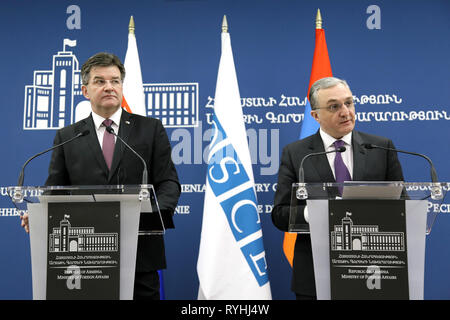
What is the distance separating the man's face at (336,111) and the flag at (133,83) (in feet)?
6.01

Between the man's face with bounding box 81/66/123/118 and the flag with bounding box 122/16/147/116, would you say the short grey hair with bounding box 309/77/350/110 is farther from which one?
the flag with bounding box 122/16/147/116

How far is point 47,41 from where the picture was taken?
4582 millimetres

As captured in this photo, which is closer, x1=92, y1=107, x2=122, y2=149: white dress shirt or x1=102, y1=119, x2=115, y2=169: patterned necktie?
x1=102, y1=119, x2=115, y2=169: patterned necktie

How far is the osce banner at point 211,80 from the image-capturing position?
13.7 ft

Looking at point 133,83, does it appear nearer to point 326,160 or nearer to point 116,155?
point 116,155

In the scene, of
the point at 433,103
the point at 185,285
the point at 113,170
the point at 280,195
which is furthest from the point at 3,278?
the point at 433,103

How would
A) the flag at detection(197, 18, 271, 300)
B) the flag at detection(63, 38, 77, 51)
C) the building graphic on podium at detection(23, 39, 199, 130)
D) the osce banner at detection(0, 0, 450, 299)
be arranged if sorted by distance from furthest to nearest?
the flag at detection(63, 38, 77, 51)
the building graphic on podium at detection(23, 39, 199, 130)
the osce banner at detection(0, 0, 450, 299)
the flag at detection(197, 18, 271, 300)

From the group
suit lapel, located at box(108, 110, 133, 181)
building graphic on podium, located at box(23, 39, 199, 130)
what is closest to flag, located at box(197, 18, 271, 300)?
building graphic on podium, located at box(23, 39, 199, 130)

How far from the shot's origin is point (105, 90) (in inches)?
105

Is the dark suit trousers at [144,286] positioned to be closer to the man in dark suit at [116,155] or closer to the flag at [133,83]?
the man in dark suit at [116,155]

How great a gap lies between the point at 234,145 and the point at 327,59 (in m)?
1.06

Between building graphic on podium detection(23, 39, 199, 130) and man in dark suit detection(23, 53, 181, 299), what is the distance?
1.56 m

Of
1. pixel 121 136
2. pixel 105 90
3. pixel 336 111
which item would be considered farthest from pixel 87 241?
pixel 336 111

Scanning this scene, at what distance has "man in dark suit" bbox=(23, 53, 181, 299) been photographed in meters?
2.38
